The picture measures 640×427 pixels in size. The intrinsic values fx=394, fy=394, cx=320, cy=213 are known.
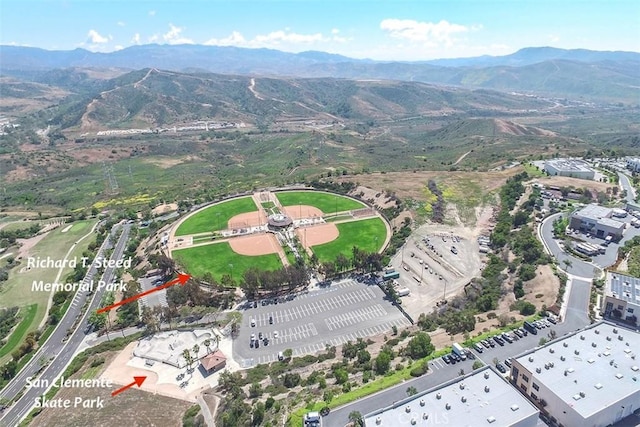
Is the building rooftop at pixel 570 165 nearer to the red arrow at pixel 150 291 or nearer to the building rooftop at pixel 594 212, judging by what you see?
the building rooftop at pixel 594 212

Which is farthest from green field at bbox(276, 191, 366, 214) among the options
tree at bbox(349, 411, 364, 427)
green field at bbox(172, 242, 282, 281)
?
tree at bbox(349, 411, 364, 427)

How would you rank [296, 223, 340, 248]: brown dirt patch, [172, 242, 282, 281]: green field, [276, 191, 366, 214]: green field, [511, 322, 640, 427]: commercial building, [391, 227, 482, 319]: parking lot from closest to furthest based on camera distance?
[511, 322, 640, 427]: commercial building, [391, 227, 482, 319]: parking lot, [172, 242, 282, 281]: green field, [296, 223, 340, 248]: brown dirt patch, [276, 191, 366, 214]: green field

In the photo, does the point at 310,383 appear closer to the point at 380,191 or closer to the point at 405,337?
the point at 405,337

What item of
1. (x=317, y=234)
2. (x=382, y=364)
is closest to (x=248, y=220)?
(x=317, y=234)

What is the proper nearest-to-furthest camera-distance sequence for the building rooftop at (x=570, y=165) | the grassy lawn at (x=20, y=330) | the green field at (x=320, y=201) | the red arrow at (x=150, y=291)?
1. the grassy lawn at (x=20, y=330)
2. the red arrow at (x=150, y=291)
3. the green field at (x=320, y=201)
4. the building rooftop at (x=570, y=165)

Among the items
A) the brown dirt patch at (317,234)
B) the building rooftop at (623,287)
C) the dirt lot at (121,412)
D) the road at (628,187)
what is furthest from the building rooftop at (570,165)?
the dirt lot at (121,412)

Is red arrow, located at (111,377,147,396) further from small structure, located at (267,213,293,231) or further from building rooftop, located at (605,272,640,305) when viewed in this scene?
building rooftop, located at (605,272,640,305)
